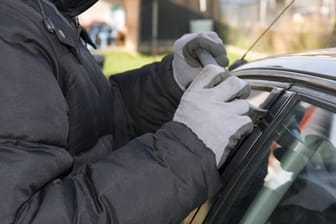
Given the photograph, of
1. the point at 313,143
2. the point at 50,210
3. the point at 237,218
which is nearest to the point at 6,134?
the point at 50,210

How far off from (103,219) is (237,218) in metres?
0.42

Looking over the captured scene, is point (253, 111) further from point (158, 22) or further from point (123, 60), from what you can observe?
point (158, 22)

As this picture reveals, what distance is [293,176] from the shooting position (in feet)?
4.04

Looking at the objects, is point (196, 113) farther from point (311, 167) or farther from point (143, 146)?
point (311, 167)

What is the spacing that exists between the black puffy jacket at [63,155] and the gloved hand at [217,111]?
29mm

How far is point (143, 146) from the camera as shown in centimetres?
114

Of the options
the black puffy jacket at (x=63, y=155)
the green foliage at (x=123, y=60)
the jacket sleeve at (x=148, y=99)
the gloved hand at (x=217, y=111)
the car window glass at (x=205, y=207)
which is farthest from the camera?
the green foliage at (x=123, y=60)

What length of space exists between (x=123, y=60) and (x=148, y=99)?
1165 cm

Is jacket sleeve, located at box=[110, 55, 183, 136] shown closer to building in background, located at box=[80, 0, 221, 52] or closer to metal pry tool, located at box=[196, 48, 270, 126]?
metal pry tool, located at box=[196, 48, 270, 126]

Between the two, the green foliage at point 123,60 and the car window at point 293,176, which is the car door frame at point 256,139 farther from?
the green foliage at point 123,60

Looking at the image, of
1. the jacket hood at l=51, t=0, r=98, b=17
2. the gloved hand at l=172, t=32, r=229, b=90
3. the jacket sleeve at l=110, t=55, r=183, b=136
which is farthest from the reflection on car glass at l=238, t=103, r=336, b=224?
the jacket hood at l=51, t=0, r=98, b=17

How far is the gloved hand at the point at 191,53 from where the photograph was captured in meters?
1.42

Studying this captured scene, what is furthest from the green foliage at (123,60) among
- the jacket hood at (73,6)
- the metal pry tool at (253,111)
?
the metal pry tool at (253,111)

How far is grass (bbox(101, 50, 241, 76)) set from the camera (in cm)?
1150
